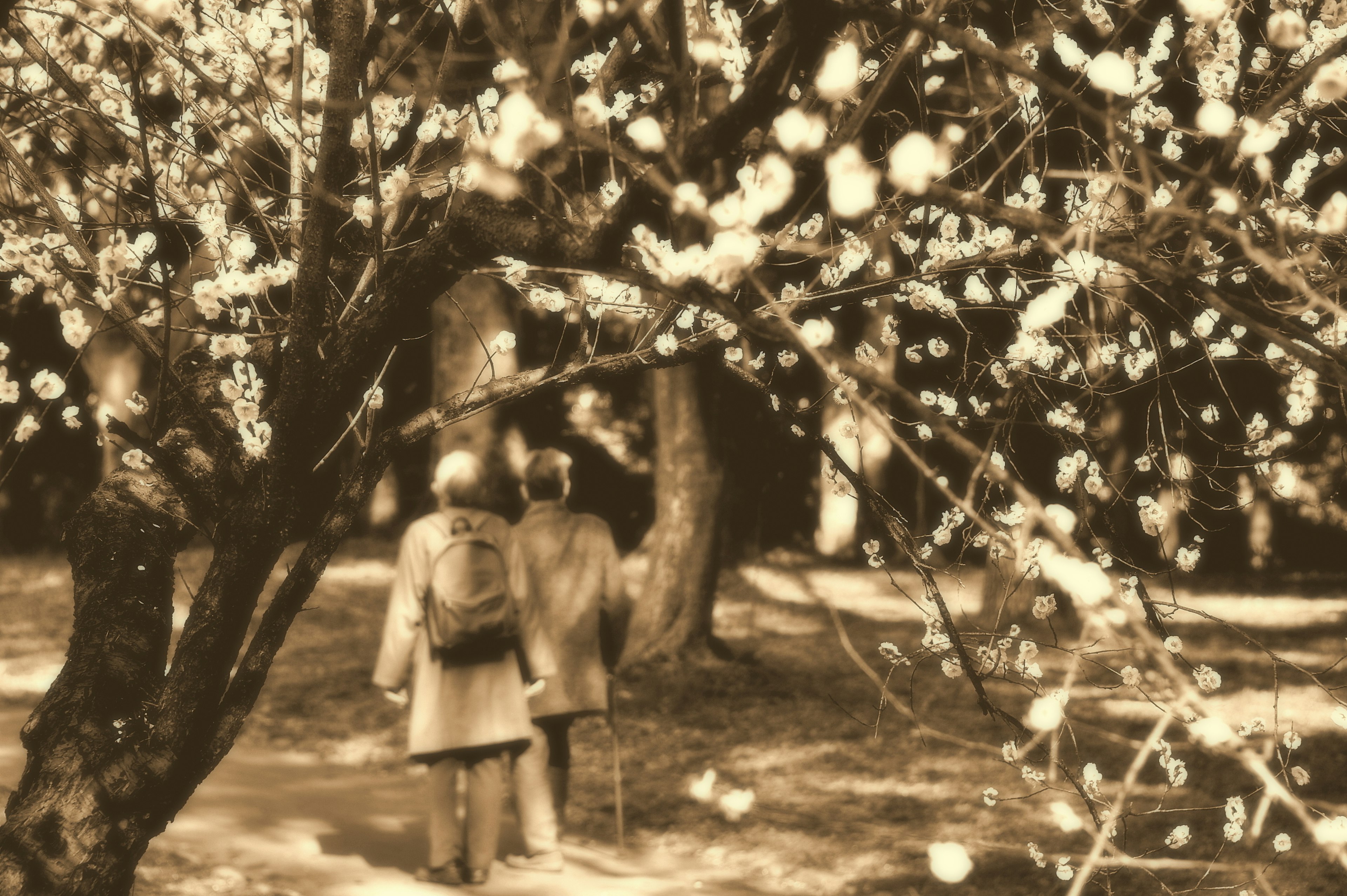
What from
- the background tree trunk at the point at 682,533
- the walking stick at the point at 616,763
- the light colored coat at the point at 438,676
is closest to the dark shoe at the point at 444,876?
the light colored coat at the point at 438,676

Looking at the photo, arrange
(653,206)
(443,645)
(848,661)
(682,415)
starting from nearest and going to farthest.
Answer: (653,206) < (443,645) < (682,415) < (848,661)

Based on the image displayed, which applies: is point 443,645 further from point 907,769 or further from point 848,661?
point 848,661

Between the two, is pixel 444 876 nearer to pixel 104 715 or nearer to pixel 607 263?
pixel 104 715

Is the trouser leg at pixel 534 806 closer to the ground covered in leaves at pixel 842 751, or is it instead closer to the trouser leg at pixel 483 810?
the trouser leg at pixel 483 810

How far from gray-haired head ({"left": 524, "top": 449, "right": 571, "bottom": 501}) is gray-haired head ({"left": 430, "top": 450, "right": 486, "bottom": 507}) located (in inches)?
19.4

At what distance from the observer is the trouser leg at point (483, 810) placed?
564 cm

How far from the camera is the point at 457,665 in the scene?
18.7 feet

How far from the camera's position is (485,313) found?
435 inches

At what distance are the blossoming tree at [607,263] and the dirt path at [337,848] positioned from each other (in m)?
2.23

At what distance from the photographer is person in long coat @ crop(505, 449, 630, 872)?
20.0 feet

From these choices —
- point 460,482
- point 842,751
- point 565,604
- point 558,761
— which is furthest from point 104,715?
point 842,751

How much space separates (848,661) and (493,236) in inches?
368

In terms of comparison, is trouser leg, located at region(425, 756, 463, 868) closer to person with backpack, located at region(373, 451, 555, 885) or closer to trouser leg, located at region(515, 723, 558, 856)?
person with backpack, located at region(373, 451, 555, 885)

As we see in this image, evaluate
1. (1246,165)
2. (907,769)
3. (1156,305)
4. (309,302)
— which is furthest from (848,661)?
(309,302)
